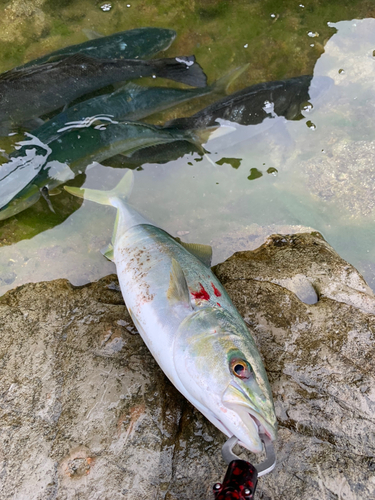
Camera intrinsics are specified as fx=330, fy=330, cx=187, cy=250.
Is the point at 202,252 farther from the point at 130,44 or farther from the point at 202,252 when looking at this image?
the point at 130,44

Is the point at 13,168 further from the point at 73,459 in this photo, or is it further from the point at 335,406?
the point at 335,406

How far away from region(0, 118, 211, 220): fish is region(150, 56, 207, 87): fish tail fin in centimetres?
84

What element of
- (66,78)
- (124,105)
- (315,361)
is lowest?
(315,361)

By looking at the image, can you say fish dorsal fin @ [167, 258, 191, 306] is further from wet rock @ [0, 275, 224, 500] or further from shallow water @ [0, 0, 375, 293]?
shallow water @ [0, 0, 375, 293]

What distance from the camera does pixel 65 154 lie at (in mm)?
3439

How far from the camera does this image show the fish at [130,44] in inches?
157

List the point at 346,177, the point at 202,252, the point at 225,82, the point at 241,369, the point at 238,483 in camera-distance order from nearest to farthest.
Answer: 1. the point at 238,483
2. the point at 241,369
3. the point at 202,252
4. the point at 346,177
5. the point at 225,82

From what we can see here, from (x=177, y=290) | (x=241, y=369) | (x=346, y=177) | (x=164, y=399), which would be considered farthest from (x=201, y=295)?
(x=346, y=177)

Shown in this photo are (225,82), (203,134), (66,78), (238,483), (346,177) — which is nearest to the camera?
(238,483)

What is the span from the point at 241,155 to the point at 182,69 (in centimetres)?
133

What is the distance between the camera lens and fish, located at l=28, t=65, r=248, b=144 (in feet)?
11.9

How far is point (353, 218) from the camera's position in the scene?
11.6 feet

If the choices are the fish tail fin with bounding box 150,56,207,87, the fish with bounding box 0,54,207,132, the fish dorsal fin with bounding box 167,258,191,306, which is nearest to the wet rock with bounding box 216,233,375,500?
the fish dorsal fin with bounding box 167,258,191,306

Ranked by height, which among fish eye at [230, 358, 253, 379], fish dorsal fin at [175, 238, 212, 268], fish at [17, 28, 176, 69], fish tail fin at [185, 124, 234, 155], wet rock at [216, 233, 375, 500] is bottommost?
wet rock at [216, 233, 375, 500]
